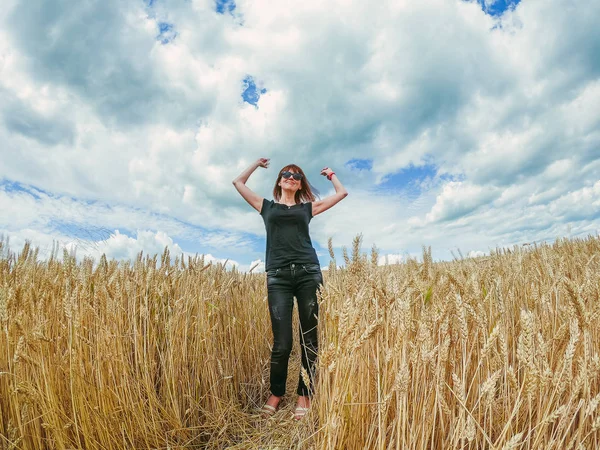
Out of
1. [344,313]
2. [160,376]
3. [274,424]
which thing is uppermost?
[344,313]

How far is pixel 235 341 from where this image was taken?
3764 mm

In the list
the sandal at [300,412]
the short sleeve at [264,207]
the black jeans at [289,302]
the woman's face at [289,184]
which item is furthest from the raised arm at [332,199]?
the sandal at [300,412]

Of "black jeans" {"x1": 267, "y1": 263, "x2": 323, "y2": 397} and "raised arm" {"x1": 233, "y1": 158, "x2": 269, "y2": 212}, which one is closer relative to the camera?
"black jeans" {"x1": 267, "y1": 263, "x2": 323, "y2": 397}

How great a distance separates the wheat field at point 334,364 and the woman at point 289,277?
0.25 m

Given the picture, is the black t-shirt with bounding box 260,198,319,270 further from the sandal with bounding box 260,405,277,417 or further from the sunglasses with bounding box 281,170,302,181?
the sandal with bounding box 260,405,277,417

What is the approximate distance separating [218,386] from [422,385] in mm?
2205

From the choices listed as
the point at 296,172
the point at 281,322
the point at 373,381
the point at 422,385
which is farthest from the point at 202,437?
the point at 296,172

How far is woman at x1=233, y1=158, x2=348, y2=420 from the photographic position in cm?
320

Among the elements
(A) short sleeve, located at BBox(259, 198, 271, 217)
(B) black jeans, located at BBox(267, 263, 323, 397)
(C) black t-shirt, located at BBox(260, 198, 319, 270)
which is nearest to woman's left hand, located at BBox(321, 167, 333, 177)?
(C) black t-shirt, located at BBox(260, 198, 319, 270)

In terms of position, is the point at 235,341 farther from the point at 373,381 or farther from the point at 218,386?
the point at 373,381

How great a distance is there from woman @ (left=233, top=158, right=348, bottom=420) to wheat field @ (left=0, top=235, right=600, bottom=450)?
251mm

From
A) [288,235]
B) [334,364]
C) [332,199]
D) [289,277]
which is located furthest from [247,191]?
[334,364]

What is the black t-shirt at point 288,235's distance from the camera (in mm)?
3289

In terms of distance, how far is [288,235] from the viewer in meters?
3.37
